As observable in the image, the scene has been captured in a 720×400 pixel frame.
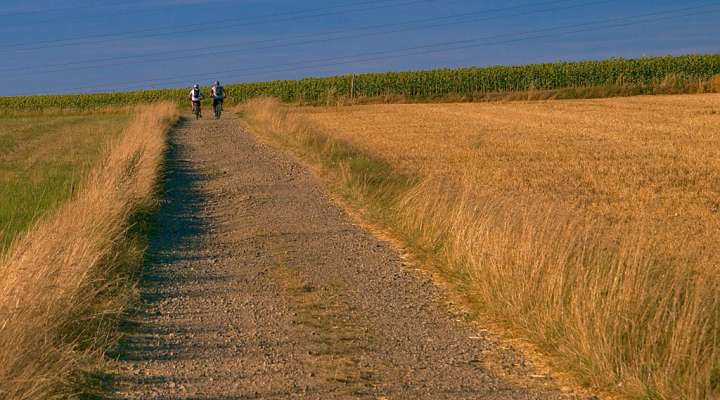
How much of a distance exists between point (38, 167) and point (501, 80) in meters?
50.5

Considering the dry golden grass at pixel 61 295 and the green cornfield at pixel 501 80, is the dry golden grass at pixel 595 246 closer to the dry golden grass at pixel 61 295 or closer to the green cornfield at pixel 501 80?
the dry golden grass at pixel 61 295

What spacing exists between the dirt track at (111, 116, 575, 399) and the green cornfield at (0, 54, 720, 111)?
52563mm

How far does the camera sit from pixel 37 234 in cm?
844

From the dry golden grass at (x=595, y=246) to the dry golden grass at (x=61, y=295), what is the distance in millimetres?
2954

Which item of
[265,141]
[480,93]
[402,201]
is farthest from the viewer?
[480,93]

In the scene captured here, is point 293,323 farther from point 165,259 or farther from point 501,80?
point 501,80

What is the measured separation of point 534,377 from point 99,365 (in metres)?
2.65

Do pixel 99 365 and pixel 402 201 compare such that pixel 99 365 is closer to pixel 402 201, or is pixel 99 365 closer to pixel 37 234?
pixel 37 234

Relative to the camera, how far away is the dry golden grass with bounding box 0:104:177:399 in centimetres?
525

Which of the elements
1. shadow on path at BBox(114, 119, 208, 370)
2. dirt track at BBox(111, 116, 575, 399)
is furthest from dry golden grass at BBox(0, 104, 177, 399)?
dirt track at BBox(111, 116, 575, 399)

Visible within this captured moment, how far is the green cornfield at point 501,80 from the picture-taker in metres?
65.1

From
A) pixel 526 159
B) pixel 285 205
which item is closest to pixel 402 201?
pixel 285 205

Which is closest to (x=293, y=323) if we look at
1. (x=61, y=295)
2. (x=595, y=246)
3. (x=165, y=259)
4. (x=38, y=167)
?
(x=61, y=295)

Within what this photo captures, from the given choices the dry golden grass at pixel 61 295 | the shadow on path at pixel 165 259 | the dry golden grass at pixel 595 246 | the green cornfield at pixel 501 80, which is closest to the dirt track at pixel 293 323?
the shadow on path at pixel 165 259
